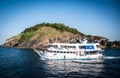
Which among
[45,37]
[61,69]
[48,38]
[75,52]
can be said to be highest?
[45,37]

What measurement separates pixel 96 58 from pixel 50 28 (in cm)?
12944

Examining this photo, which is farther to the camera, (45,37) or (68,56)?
(45,37)

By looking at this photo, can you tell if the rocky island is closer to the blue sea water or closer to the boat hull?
the boat hull

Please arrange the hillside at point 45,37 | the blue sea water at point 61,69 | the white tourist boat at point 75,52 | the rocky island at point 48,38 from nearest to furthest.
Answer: the blue sea water at point 61,69 → the white tourist boat at point 75,52 → the hillside at point 45,37 → the rocky island at point 48,38

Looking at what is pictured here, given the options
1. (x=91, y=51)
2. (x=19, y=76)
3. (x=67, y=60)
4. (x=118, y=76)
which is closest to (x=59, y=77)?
(x=19, y=76)

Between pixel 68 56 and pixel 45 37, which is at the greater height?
pixel 45 37

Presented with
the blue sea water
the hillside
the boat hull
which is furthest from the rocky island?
the blue sea water

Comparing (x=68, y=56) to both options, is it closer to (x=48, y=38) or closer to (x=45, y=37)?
(x=48, y=38)

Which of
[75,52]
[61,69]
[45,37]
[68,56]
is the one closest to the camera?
[61,69]

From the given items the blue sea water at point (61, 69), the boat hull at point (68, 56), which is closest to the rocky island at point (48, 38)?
the boat hull at point (68, 56)

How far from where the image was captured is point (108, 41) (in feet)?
643

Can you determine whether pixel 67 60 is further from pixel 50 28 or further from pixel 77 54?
pixel 50 28

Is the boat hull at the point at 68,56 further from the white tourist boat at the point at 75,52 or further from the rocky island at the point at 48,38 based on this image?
the rocky island at the point at 48,38

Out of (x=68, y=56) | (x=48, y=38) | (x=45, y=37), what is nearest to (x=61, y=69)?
(x=68, y=56)
